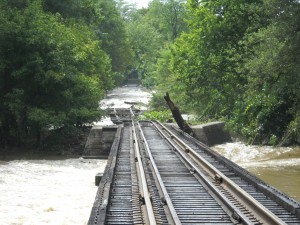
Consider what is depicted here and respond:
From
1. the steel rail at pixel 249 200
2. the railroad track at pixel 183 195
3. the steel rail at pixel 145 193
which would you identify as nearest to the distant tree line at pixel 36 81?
the railroad track at pixel 183 195

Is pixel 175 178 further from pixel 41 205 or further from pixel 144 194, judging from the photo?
pixel 41 205

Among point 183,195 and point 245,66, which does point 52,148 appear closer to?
point 245,66

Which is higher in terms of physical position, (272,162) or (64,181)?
(272,162)

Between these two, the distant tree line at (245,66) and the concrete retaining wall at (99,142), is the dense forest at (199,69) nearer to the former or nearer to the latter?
the distant tree line at (245,66)

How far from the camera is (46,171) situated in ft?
53.3

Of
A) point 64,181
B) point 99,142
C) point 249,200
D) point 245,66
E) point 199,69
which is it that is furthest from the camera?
point 199,69

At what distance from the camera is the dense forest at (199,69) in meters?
17.3

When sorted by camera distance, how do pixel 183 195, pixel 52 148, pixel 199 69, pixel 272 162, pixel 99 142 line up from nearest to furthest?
pixel 183 195
pixel 272 162
pixel 99 142
pixel 52 148
pixel 199 69

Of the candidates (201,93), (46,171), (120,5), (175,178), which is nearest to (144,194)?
(175,178)

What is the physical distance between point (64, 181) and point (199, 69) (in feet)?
52.9

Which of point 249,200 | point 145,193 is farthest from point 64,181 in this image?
point 249,200

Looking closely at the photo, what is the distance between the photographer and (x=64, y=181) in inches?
571

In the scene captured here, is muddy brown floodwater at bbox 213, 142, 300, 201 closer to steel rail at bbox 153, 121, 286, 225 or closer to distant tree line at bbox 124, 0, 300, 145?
distant tree line at bbox 124, 0, 300, 145

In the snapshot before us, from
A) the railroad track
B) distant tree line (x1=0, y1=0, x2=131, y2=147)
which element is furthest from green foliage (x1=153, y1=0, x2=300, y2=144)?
distant tree line (x1=0, y1=0, x2=131, y2=147)
